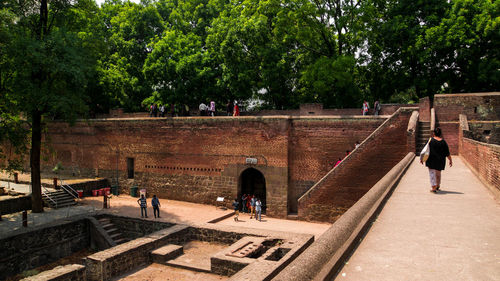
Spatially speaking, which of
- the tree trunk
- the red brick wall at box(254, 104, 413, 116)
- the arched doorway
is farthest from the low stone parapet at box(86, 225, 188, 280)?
the red brick wall at box(254, 104, 413, 116)

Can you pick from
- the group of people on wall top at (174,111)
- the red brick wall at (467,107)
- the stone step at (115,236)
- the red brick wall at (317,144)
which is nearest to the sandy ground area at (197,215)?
the stone step at (115,236)

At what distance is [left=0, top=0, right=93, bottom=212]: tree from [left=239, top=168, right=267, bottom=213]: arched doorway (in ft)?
30.8

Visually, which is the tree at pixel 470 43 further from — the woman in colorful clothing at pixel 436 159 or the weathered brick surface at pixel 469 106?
the woman in colorful clothing at pixel 436 159

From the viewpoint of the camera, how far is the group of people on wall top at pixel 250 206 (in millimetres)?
18203

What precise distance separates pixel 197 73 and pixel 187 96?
6.28ft

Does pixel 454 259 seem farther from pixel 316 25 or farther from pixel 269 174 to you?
pixel 316 25

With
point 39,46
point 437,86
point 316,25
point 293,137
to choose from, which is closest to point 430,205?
point 293,137

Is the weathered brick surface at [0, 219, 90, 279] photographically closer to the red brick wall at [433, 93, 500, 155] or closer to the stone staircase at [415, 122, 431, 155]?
the stone staircase at [415, 122, 431, 155]

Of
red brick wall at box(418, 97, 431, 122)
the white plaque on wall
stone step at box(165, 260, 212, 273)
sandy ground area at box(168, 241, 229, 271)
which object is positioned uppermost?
red brick wall at box(418, 97, 431, 122)

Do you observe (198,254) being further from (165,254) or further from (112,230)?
(112,230)

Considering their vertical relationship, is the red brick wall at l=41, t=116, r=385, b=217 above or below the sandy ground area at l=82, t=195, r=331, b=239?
above

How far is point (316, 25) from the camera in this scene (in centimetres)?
2227

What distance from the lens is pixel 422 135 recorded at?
15.1 meters

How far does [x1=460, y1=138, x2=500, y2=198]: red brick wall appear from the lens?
7629mm
